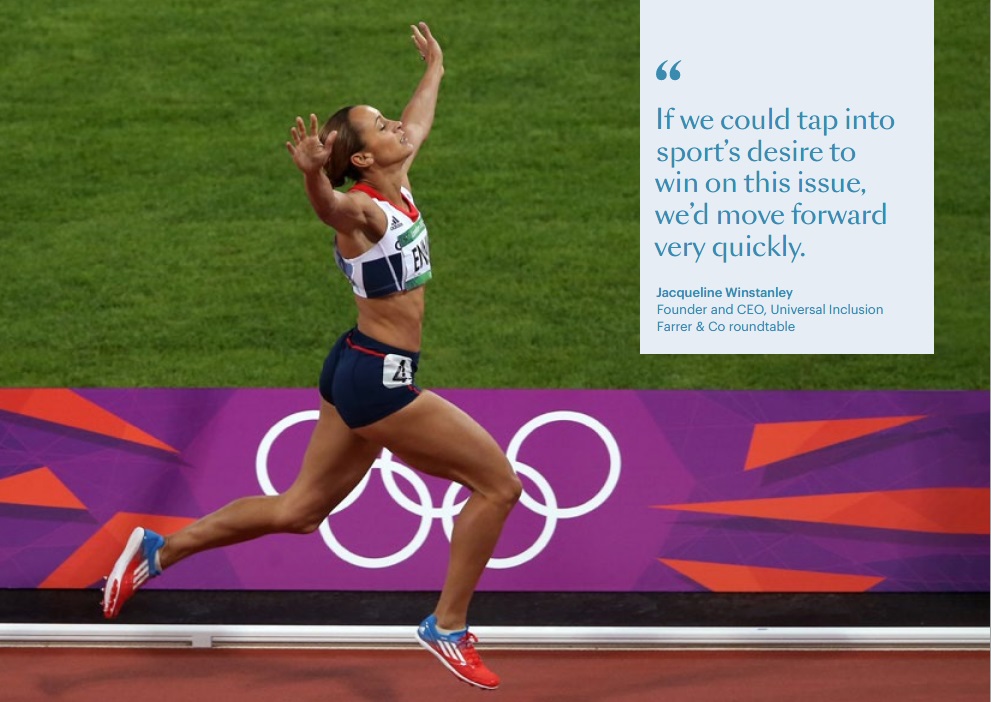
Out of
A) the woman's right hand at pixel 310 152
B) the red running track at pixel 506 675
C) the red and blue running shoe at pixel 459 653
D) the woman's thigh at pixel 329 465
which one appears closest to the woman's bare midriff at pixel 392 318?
the woman's thigh at pixel 329 465

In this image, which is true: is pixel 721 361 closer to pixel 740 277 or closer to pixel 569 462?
pixel 740 277

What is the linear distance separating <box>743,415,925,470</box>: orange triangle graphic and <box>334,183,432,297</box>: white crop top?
285cm

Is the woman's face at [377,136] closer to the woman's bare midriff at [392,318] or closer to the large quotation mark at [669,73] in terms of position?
the woman's bare midriff at [392,318]

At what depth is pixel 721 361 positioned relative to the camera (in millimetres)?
11008

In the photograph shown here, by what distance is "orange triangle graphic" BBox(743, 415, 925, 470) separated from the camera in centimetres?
846

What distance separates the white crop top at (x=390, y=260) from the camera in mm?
6102

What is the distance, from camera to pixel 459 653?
20.6 feet

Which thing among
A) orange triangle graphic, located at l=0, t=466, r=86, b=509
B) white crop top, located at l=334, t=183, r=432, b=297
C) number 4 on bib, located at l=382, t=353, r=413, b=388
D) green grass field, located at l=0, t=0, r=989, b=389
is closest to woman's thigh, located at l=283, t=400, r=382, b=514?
number 4 on bib, located at l=382, t=353, r=413, b=388

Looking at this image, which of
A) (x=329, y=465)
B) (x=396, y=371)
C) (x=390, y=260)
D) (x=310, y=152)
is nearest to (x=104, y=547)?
(x=329, y=465)

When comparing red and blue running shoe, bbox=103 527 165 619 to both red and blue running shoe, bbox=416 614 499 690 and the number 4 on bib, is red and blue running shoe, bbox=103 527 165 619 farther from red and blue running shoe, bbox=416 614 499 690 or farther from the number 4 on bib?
the number 4 on bib

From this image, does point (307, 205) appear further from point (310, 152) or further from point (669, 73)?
point (310, 152)

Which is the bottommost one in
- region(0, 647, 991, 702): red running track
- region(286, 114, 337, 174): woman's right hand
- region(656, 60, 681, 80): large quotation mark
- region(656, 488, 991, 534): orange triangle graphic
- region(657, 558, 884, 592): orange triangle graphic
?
region(0, 647, 991, 702): red running track

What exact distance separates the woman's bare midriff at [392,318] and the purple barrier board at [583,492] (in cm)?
213

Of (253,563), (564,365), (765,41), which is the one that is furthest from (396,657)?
(765,41)
